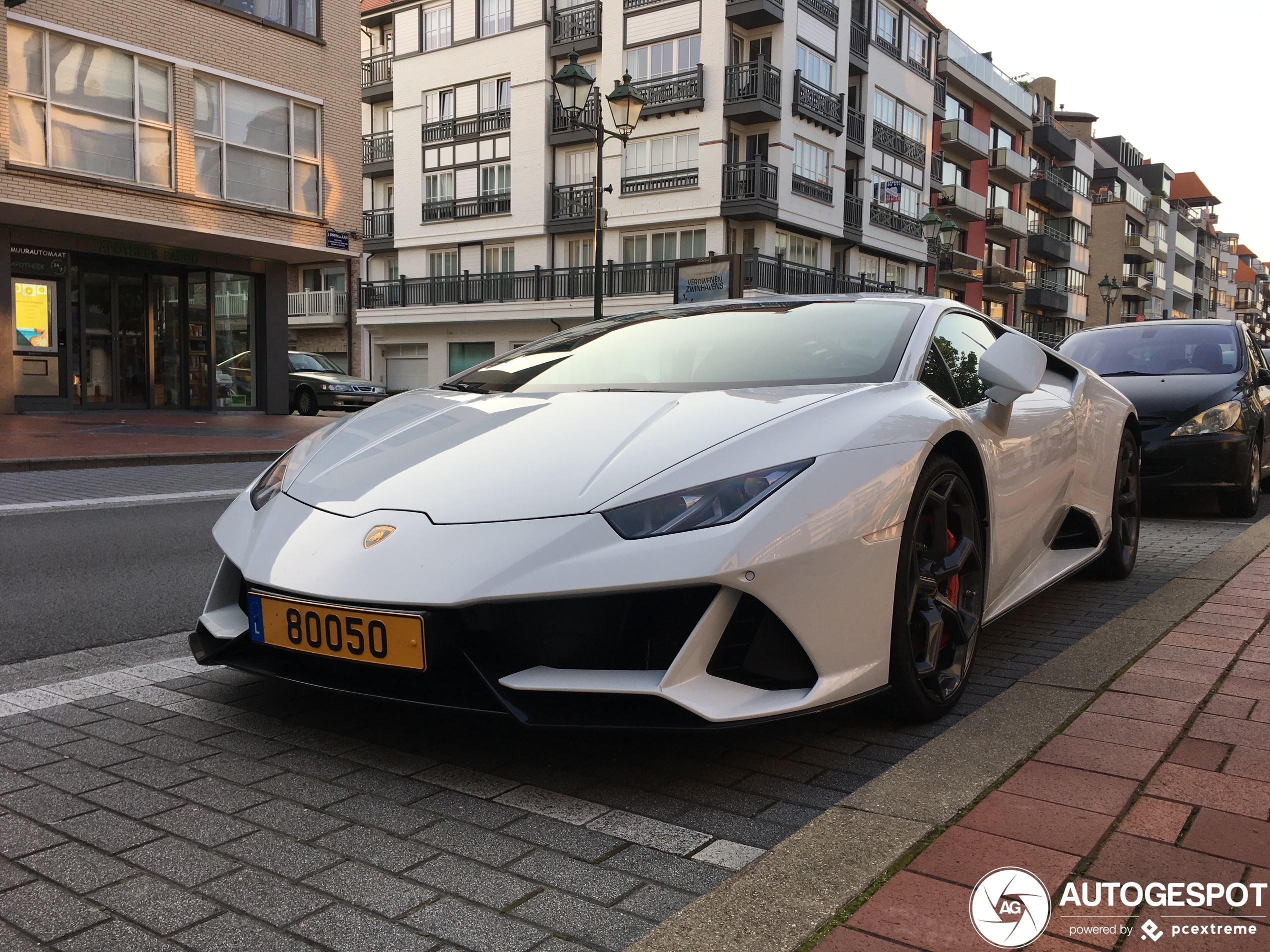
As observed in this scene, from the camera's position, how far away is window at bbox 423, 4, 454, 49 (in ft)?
127

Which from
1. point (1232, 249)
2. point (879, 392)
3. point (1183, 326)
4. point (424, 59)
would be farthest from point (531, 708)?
point (1232, 249)

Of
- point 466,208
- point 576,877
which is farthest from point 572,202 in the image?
point 576,877

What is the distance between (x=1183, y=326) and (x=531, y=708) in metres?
8.12

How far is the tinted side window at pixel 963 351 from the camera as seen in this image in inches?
142

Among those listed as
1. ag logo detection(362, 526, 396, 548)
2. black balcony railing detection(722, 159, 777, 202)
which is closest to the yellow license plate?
ag logo detection(362, 526, 396, 548)

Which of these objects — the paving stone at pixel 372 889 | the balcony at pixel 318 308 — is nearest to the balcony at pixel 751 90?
the balcony at pixel 318 308

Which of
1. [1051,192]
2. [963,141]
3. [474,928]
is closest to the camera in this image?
[474,928]

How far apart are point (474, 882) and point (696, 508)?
93cm

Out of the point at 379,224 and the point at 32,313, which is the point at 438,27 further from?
the point at 32,313

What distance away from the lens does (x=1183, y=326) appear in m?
8.74

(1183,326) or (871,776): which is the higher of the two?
(1183,326)

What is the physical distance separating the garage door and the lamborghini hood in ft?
125

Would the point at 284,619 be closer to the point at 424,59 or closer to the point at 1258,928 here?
the point at 1258,928

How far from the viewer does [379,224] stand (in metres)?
42.5
